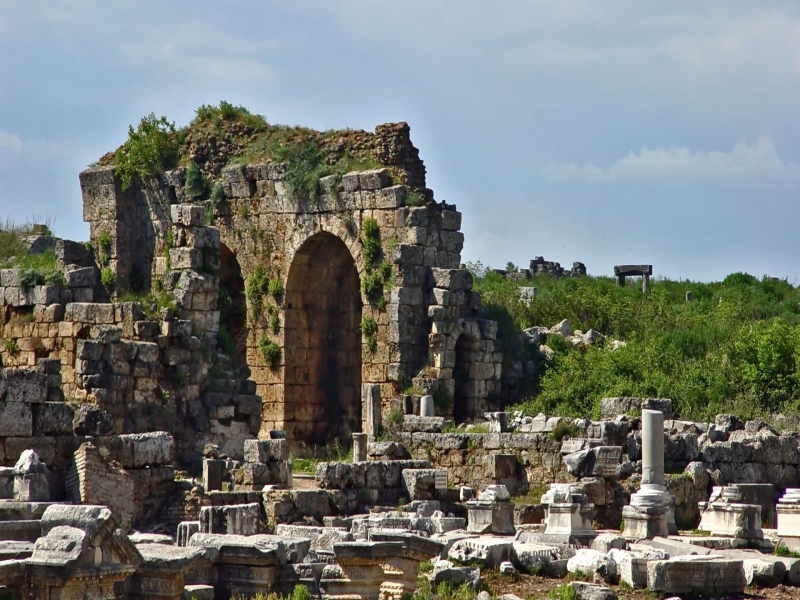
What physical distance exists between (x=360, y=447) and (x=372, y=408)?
2.76 m

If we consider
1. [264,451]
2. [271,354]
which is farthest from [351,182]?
[264,451]

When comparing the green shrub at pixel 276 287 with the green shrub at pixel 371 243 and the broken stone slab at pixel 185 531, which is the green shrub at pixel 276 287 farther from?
the broken stone slab at pixel 185 531

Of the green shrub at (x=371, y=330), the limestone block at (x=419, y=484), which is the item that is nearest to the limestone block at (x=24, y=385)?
the limestone block at (x=419, y=484)

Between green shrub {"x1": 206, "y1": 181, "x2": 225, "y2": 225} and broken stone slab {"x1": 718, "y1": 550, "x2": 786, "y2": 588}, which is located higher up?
green shrub {"x1": 206, "y1": 181, "x2": 225, "y2": 225}

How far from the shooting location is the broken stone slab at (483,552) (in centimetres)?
1620

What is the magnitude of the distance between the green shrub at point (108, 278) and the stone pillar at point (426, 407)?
22.5ft

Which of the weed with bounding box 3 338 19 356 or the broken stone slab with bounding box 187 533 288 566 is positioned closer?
the broken stone slab with bounding box 187 533 288 566

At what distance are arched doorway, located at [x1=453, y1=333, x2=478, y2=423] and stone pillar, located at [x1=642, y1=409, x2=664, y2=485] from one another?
909 centimetres

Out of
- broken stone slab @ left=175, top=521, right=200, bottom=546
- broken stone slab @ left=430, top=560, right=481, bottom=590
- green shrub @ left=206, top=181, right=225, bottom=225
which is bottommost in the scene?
broken stone slab @ left=430, top=560, right=481, bottom=590

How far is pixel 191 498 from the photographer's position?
1875cm

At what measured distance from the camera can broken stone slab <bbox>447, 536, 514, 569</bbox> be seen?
16.2 meters

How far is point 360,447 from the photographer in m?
25.0

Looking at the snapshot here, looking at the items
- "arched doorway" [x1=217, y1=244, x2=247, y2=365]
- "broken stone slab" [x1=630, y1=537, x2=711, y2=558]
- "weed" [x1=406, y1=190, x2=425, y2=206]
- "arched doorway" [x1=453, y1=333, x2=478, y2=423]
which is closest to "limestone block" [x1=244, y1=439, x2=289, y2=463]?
"broken stone slab" [x1=630, y1=537, x2=711, y2=558]

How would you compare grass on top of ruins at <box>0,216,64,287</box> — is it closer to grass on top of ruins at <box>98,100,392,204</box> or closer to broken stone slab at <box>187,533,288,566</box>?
grass on top of ruins at <box>98,100,392,204</box>
